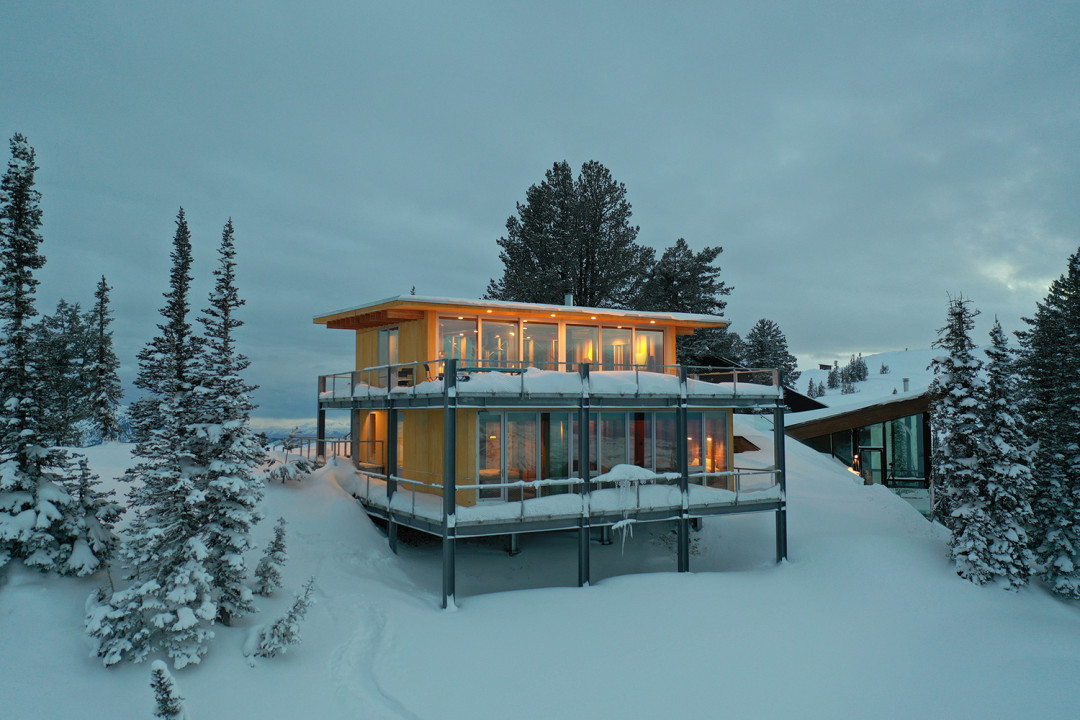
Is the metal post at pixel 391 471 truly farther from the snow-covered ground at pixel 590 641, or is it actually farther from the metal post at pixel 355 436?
the metal post at pixel 355 436

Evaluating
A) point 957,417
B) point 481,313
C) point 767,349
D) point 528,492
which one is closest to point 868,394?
point 767,349

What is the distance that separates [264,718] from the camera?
11.4 metres

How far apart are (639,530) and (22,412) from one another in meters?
20.2

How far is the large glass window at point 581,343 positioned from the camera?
23844 millimetres

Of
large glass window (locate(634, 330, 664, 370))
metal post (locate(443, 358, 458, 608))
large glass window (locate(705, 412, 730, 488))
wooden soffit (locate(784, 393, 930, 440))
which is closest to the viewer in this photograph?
metal post (locate(443, 358, 458, 608))

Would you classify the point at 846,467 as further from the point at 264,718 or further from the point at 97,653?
the point at 97,653

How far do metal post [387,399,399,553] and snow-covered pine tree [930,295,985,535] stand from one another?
18288 mm

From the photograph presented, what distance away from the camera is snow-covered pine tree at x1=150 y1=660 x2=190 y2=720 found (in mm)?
10258

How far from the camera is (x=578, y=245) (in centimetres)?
3872

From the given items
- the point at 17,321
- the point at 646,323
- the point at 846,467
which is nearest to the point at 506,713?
the point at 17,321

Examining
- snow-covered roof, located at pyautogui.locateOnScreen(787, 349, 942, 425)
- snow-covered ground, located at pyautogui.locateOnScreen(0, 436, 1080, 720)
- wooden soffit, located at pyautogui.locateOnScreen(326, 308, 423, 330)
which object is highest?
wooden soffit, located at pyautogui.locateOnScreen(326, 308, 423, 330)

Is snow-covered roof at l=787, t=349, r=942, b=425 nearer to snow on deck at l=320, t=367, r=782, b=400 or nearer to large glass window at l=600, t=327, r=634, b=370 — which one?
snow on deck at l=320, t=367, r=782, b=400

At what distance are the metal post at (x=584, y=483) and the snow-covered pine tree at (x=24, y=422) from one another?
12084mm

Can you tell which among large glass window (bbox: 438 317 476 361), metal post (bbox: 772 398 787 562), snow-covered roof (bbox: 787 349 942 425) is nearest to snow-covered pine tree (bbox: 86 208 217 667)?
large glass window (bbox: 438 317 476 361)
